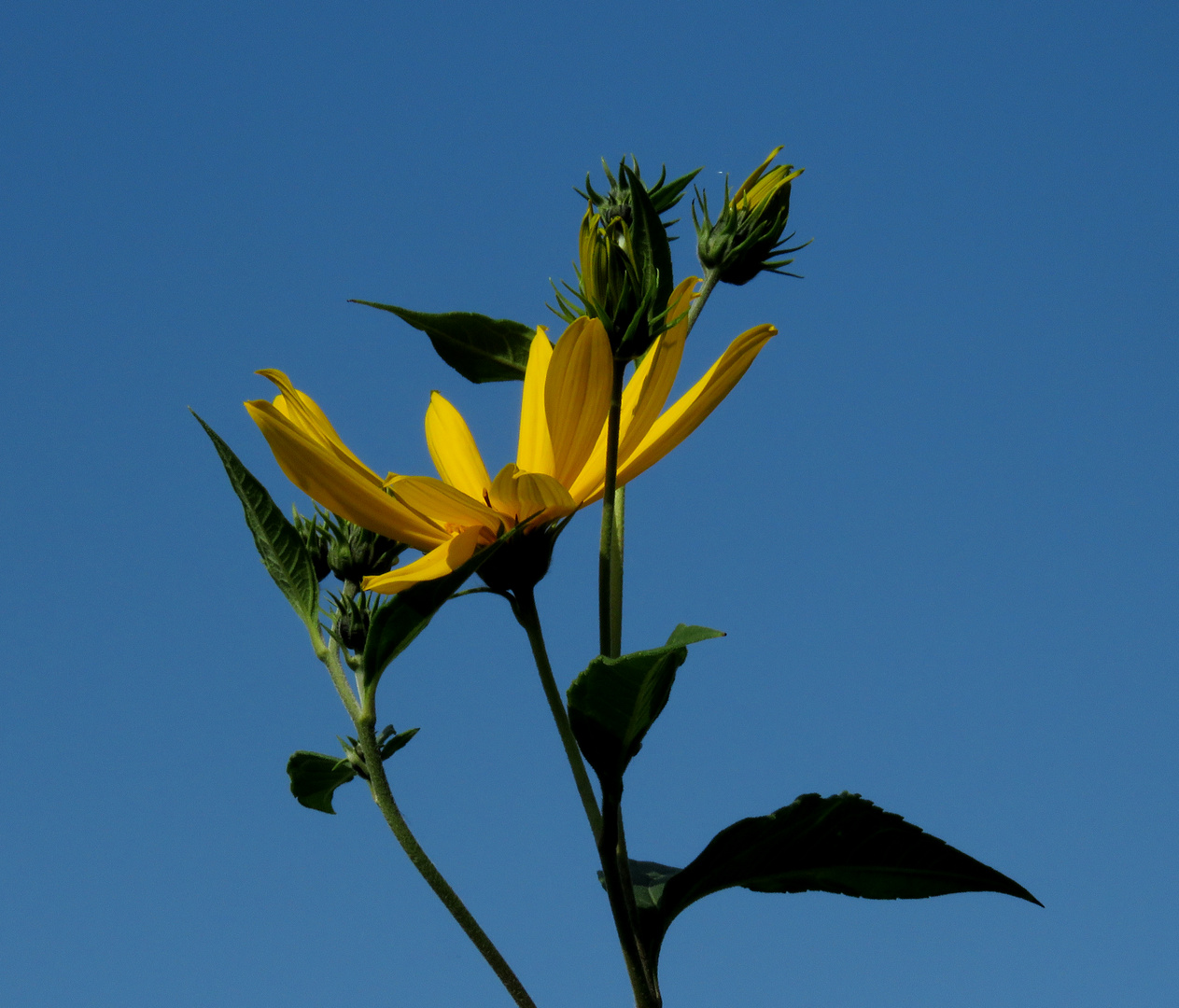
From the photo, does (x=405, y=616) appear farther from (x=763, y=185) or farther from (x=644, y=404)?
(x=763, y=185)

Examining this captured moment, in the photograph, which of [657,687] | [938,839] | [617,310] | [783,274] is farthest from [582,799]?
[783,274]

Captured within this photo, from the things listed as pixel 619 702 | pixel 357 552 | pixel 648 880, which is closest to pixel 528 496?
pixel 619 702

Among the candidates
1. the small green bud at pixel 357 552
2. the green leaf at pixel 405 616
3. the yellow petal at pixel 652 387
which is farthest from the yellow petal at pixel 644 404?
the small green bud at pixel 357 552

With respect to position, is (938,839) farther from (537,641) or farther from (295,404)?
(295,404)

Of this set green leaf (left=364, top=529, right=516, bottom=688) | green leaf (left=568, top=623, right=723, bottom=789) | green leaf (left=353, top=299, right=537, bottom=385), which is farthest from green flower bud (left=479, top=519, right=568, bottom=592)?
green leaf (left=353, top=299, right=537, bottom=385)

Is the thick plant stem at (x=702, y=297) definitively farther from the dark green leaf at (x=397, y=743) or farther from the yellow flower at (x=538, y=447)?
the dark green leaf at (x=397, y=743)
